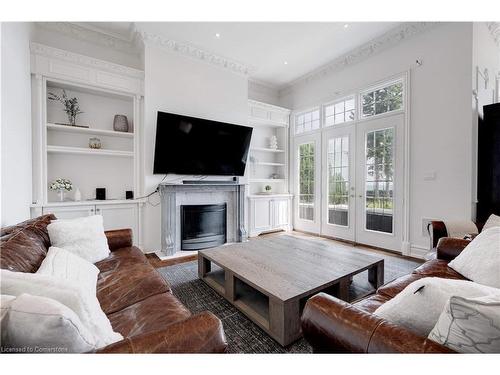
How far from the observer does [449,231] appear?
7.95ft

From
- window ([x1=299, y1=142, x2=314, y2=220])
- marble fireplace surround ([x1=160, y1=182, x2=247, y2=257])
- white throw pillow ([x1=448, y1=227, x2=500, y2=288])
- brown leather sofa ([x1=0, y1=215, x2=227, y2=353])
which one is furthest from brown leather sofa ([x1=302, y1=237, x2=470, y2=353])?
window ([x1=299, y1=142, x2=314, y2=220])

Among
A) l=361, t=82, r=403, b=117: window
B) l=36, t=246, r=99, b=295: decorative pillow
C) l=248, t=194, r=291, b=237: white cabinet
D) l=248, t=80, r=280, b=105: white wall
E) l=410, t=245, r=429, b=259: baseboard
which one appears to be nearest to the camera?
l=36, t=246, r=99, b=295: decorative pillow

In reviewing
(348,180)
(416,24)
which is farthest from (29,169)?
(416,24)

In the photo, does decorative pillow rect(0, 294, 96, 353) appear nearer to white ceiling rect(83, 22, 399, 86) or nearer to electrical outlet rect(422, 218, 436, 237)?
white ceiling rect(83, 22, 399, 86)

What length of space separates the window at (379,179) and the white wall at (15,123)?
443 cm

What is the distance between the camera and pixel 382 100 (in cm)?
374

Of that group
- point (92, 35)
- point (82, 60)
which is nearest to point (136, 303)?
point (82, 60)

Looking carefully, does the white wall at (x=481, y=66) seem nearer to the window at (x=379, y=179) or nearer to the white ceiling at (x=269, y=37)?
the window at (x=379, y=179)

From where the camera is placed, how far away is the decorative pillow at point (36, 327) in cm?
66

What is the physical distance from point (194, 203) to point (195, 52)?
242cm

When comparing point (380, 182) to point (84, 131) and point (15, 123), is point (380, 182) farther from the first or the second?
point (15, 123)

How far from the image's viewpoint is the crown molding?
113 inches

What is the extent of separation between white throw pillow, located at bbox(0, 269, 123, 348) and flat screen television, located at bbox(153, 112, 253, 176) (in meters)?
2.76
